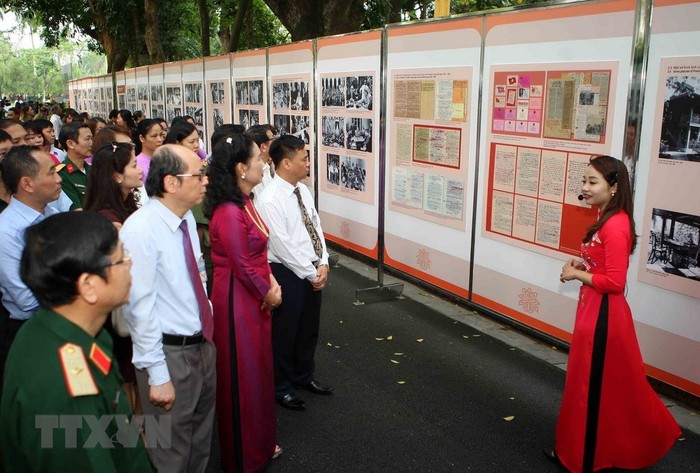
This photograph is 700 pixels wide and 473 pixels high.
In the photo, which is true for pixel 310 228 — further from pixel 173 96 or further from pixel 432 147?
pixel 173 96

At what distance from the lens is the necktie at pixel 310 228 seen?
4176mm

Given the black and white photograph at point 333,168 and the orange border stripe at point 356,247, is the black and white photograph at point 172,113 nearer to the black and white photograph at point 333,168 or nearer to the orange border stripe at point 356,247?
the black and white photograph at point 333,168

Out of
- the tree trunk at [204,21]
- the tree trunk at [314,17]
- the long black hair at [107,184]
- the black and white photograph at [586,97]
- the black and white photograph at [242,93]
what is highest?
the tree trunk at [204,21]

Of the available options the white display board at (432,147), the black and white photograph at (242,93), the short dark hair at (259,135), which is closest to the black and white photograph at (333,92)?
the white display board at (432,147)

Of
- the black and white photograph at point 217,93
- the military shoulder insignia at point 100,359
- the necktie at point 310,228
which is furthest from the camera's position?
the black and white photograph at point 217,93

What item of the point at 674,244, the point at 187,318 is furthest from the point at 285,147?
the point at 674,244

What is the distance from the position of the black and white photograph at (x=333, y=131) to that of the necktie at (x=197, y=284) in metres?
5.18

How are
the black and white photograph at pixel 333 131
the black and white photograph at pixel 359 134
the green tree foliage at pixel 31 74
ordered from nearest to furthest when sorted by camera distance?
the black and white photograph at pixel 359 134, the black and white photograph at pixel 333 131, the green tree foliage at pixel 31 74

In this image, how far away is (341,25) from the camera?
475 inches

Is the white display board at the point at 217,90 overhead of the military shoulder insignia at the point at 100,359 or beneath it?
overhead

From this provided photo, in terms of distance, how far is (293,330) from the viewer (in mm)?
4305

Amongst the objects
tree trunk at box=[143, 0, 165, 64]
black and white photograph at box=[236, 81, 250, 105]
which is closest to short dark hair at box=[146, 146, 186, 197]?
black and white photograph at box=[236, 81, 250, 105]

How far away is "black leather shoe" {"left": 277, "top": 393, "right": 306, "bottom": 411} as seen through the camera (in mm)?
4258

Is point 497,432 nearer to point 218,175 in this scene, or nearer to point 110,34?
point 218,175
